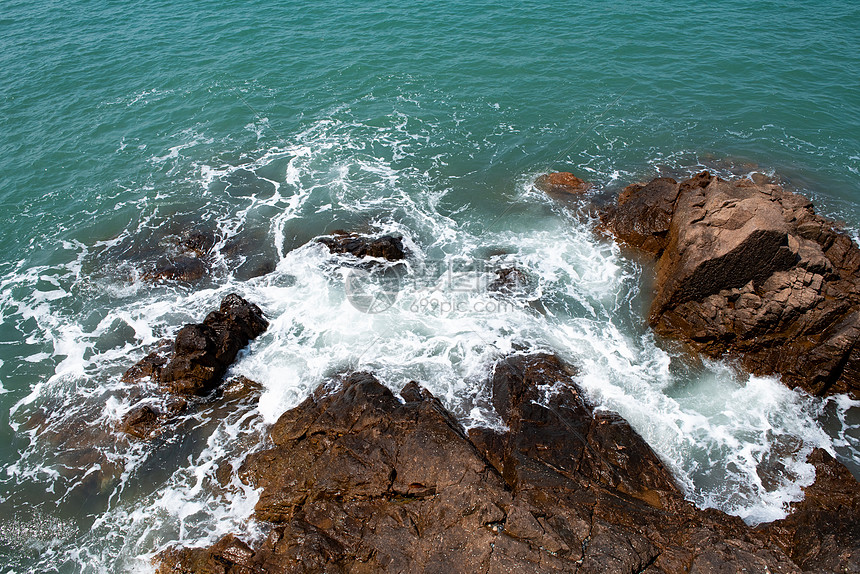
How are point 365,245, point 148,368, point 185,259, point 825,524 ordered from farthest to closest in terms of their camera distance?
1. point 185,259
2. point 365,245
3. point 148,368
4. point 825,524

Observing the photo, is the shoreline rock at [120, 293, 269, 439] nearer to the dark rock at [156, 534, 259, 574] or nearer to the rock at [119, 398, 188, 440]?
the rock at [119, 398, 188, 440]

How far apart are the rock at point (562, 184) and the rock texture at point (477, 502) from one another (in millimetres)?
15473

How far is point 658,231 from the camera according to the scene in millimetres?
24141

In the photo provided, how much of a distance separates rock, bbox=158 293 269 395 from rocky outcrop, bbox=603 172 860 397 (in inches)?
737

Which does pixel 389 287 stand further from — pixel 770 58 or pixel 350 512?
pixel 770 58

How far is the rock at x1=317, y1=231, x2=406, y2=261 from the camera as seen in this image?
25.0 meters

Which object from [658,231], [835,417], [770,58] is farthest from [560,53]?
[835,417]

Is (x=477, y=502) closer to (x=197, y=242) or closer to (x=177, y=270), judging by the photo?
(x=177, y=270)

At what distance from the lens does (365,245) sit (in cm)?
2541

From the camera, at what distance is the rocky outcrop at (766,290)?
18.5 metres

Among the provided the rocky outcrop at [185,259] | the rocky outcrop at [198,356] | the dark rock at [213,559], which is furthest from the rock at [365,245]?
the dark rock at [213,559]

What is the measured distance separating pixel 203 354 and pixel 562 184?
22331 mm

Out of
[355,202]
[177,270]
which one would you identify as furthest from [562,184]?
[177,270]

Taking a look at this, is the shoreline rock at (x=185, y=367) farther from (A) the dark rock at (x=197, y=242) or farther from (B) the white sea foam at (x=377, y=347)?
(A) the dark rock at (x=197, y=242)
